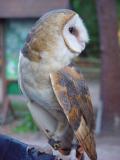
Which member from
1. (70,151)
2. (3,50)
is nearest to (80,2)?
(3,50)

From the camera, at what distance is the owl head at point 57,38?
241 centimetres

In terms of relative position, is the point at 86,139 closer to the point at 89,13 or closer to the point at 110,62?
the point at 110,62

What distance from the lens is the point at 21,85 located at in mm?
2529

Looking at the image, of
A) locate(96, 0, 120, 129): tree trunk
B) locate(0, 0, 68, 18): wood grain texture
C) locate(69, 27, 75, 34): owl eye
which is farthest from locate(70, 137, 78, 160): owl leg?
locate(96, 0, 120, 129): tree trunk

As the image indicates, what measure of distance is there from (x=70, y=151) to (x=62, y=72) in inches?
15.7

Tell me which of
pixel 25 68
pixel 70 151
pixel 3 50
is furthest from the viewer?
pixel 3 50

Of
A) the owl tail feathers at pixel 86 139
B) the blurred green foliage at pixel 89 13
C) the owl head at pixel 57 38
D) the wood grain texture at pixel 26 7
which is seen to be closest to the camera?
the owl head at pixel 57 38

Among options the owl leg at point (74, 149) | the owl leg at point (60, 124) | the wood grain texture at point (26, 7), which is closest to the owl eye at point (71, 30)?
the owl leg at point (60, 124)

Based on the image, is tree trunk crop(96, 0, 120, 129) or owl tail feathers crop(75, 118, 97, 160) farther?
tree trunk crop(96, 0, 120, 129)

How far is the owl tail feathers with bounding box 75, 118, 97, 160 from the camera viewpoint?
8.30 feet

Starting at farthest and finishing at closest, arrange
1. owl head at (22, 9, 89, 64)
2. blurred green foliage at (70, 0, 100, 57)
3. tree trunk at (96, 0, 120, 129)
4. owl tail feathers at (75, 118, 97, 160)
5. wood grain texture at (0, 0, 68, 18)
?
blurred green foliage at (70, 0, 100, 57) < tree trunk at (96, 0, 120, 129) < wood grain texture at (0, 0, 68, 18) < owl tail feathers at (75, 118, 97, 160) < owl head at (22, 9, 89, 64)

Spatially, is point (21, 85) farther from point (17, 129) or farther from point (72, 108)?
point (17, 129)

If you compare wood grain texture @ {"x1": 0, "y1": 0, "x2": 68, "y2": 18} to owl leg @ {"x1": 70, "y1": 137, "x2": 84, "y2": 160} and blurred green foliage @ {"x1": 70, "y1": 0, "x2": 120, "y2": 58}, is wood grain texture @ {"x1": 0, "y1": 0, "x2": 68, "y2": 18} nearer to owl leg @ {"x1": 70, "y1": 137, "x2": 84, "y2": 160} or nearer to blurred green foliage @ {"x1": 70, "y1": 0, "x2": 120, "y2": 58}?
owl leg @ {"x1": 70, "y1": 137, "x2": 84, "y2": 160}

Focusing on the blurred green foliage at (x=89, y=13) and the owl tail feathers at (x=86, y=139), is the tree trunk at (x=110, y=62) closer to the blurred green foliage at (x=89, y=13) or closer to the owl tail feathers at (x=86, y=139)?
the owl tail feathers at (x=86, y=139)
